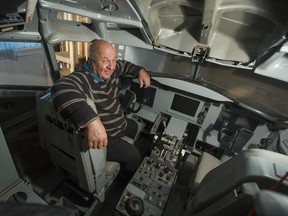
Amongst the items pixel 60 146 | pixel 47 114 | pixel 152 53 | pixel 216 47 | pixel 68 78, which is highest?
pixel 216 47

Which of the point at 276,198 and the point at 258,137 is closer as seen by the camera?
the point at 276,198

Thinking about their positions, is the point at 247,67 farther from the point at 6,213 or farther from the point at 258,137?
the point at 6,213

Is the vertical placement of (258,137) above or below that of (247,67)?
below

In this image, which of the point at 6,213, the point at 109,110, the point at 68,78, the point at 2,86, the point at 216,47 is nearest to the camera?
the point at 6,213

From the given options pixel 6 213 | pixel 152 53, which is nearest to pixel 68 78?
pixel 6 213

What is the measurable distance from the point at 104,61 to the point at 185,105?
1.05 meters

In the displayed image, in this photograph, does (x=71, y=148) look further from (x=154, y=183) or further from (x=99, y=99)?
(x=154, y=183)

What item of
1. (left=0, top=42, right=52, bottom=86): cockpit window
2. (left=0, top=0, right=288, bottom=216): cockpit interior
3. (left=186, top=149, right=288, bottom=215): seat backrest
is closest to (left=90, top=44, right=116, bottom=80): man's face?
(left=0, top=0, right=288, bottom=216): cockpit interior

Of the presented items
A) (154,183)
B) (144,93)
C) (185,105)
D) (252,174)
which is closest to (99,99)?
(144,93)

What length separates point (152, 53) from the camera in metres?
2.15

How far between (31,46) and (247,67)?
222 cm

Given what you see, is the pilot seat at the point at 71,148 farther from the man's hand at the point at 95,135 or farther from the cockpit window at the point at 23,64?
the cockpit window at the point at 23,64

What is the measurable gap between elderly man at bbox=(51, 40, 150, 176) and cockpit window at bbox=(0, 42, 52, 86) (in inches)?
33.3

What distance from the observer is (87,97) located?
122 centimetres
